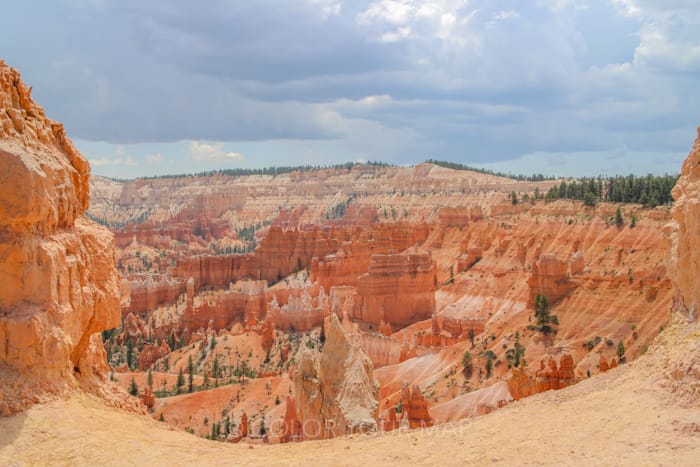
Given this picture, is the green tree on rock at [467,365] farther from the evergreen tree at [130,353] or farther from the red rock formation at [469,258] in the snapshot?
the red rock formation at [469,258]

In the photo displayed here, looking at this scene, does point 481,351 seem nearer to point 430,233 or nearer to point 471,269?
point 471,269

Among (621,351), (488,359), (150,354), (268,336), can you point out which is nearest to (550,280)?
(488,359)

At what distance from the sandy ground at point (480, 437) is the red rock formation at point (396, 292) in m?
44.9

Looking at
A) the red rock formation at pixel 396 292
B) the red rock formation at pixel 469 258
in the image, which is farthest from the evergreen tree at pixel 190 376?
the red rock formation at pixel 469 258

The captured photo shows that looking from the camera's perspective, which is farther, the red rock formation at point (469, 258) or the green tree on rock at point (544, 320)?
the red rock formation at point (469, 258)

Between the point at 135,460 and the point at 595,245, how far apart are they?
48.4m

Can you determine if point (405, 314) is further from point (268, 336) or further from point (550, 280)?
point (550, 280)

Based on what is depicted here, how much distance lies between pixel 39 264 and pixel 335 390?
30.9 feet

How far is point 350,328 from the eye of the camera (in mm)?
54656

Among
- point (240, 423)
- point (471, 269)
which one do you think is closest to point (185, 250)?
point (471, 269)

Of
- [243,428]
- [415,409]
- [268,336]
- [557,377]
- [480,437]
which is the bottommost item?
[268,336]

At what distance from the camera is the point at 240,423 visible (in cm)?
3197

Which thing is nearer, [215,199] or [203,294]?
[203,294]

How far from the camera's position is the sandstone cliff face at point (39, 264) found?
10.7m
